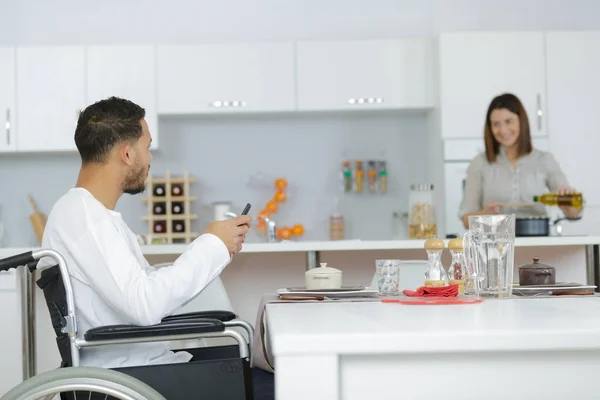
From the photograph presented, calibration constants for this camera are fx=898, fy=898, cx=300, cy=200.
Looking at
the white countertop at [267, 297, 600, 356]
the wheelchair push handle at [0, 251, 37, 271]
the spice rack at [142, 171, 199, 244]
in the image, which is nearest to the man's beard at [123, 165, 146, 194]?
the wheelchair push handle at [0, 251, 37, 271]

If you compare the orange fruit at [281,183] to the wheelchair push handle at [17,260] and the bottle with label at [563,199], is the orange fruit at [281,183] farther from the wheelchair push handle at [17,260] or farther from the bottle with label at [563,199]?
the wheelchair push handle at [17,260]

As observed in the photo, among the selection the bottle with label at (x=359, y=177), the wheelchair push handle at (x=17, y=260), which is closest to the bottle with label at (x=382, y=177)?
the bottle with label at (x=359, y=177)

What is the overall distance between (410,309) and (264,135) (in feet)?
13.6

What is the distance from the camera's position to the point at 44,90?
5.15 metres

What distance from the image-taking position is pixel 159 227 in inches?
211

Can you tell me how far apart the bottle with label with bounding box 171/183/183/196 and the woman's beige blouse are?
72.2 inches

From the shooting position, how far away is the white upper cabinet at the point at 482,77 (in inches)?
199

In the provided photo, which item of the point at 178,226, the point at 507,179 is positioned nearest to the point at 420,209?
the point at 507,179

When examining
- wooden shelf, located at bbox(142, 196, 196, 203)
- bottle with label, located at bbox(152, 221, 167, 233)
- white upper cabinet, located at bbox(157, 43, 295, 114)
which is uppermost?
white upper cabinet, located at bbox(157, 43, 295, 114)

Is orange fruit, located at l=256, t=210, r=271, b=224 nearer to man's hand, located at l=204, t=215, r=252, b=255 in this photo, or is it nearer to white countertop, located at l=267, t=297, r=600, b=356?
man's hand, located at l=204, t=215, r=252, b=255

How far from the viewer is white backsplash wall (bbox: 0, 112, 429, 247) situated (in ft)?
18.1

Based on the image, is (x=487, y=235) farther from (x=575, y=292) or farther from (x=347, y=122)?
(x=347, y=122)

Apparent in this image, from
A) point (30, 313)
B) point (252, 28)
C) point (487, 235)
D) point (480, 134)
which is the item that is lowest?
point (30, 313)

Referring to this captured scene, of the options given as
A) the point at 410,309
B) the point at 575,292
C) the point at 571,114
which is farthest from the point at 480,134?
the point at 410,309
